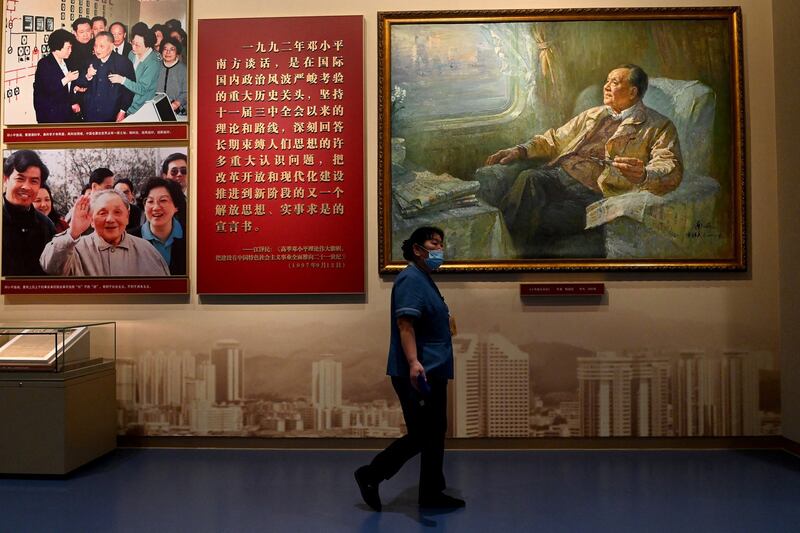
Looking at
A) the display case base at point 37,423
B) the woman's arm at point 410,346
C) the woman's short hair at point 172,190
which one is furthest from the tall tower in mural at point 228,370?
the woman's arm at point 410,346

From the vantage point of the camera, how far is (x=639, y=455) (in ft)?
16.9

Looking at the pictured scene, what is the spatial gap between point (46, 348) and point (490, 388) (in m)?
3.74

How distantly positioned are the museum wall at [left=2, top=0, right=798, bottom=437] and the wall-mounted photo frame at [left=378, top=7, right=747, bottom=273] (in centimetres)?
17

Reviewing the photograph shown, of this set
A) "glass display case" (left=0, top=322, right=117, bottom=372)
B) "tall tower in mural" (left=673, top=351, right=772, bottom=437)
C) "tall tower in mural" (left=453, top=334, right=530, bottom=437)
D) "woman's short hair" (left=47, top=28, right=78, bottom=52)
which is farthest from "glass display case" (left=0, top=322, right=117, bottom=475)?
"tall tower in mural" (left=673, top=351, right=772, bottom=437)

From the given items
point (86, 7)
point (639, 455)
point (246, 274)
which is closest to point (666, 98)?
point (639, 455)

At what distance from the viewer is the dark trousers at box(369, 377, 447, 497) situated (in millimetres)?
3783

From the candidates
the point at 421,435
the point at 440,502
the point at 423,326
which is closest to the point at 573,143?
the point at 423,326

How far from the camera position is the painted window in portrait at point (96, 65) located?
5512 millimetres

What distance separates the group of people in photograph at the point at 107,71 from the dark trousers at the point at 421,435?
3.55 metres

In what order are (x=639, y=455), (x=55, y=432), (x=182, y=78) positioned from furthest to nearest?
1. (x=182, y=78)
2. (x=639, y=455)
3. (x=55, y=432)

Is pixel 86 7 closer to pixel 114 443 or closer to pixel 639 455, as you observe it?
pixel 114 443

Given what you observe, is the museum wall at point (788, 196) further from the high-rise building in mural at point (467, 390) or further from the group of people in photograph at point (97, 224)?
the group of people in photograph at point (97, 224)

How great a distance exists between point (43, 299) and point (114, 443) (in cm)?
154

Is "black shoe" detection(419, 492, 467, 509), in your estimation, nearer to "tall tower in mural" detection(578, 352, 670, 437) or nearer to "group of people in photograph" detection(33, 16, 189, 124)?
"tall tower in mural" detection(578, 352, 670, 437)
